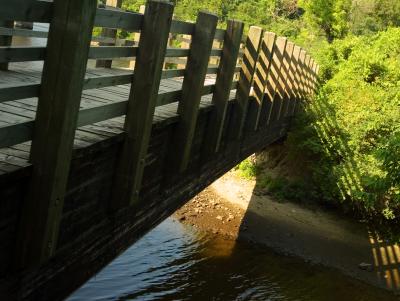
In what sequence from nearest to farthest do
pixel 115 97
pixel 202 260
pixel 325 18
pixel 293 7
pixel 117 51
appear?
pixel 117 51
pixel 115 97
pixel 202 260
pixel 325 18
pixel 293 7

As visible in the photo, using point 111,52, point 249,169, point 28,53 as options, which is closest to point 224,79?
point 111,52

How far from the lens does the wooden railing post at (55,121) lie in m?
3.04

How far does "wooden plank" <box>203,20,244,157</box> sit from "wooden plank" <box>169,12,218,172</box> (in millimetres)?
1051

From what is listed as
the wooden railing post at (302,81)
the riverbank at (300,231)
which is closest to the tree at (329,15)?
the wooden railing post at (302,81)

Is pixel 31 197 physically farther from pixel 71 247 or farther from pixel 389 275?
pixel 389 275

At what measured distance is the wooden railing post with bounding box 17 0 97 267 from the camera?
304cm

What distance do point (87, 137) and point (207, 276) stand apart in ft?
29.6

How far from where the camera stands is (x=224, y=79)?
21.5 ft

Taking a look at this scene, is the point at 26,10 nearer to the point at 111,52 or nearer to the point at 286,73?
the point at 111,52

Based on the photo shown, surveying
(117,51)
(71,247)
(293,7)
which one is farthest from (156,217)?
(293,7)

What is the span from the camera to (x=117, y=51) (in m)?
3.88

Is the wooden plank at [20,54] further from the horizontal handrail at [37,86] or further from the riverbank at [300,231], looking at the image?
the riverbank at [300,231]

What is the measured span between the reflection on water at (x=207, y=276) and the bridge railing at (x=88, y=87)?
5490mm

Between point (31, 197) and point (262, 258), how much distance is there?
11.3 m
